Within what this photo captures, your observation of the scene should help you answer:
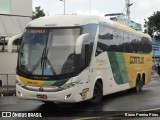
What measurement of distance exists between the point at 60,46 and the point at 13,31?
16.9 metres

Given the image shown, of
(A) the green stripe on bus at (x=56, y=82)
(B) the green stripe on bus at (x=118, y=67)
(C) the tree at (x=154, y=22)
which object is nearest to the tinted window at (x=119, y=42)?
(B) the green stripe on bus at (x=118, y=67)

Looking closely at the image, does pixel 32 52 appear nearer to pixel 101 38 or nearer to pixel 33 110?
pixel 33 110

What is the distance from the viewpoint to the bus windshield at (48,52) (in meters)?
14.4

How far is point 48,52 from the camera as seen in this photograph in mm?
14539

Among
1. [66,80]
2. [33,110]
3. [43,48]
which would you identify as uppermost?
[43,48]

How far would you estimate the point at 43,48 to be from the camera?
14.6 m

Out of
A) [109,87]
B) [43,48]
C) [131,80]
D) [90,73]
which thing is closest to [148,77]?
[131,80]

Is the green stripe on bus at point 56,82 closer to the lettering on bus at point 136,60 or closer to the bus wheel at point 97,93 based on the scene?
the bus wheel at point 97,93

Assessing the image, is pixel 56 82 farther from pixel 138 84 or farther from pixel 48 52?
pixel 138 84

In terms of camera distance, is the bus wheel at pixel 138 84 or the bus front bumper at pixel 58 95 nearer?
the bus front bumper at pixel 58 95

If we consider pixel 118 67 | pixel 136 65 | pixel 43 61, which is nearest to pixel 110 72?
pixel 118 67

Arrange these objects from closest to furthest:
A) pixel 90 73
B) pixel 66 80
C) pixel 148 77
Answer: pixel 66 80, pixel 90 73, pixel 148 77

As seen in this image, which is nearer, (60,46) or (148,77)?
(60,46)

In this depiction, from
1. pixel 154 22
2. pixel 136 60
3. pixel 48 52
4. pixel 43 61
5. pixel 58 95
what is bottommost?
pixel 58 95
